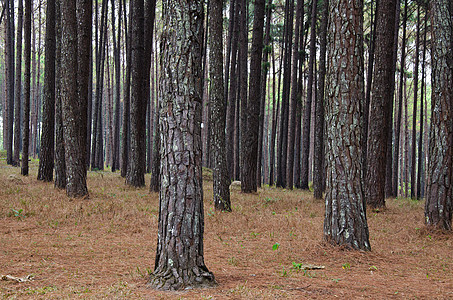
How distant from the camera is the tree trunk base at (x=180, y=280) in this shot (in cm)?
383

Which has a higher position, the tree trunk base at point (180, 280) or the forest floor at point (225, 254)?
the tree trunk base at point (180, 280)

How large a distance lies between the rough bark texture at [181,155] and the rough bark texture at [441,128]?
589cm

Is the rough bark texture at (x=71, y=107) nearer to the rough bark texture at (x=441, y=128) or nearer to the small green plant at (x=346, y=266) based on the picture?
the small green plant at (x=346, y=266)

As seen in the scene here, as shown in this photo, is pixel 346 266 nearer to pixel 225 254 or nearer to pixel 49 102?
pixel 225 254

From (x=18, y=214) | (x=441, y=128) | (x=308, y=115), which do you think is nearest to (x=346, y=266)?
(x=441, y=128)

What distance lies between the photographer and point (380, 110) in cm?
1111

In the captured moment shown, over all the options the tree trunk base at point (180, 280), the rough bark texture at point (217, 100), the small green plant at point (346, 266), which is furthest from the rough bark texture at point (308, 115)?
the tree trunk base at point (180, 280)

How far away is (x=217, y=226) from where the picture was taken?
826 cm

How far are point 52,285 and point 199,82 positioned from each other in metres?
2.82

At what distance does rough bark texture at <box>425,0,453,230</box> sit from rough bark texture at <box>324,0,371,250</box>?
2.74 m

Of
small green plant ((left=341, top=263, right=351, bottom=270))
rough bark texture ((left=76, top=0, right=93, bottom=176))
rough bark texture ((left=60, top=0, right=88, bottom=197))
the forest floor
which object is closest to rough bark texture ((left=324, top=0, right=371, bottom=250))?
the forest floor

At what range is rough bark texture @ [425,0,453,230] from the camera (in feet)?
24.9

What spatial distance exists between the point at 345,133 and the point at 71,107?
8.05 m

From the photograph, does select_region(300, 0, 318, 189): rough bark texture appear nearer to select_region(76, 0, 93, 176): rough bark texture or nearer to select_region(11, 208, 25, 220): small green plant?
select_region(76, 0, 93, 176): rough bark texture
